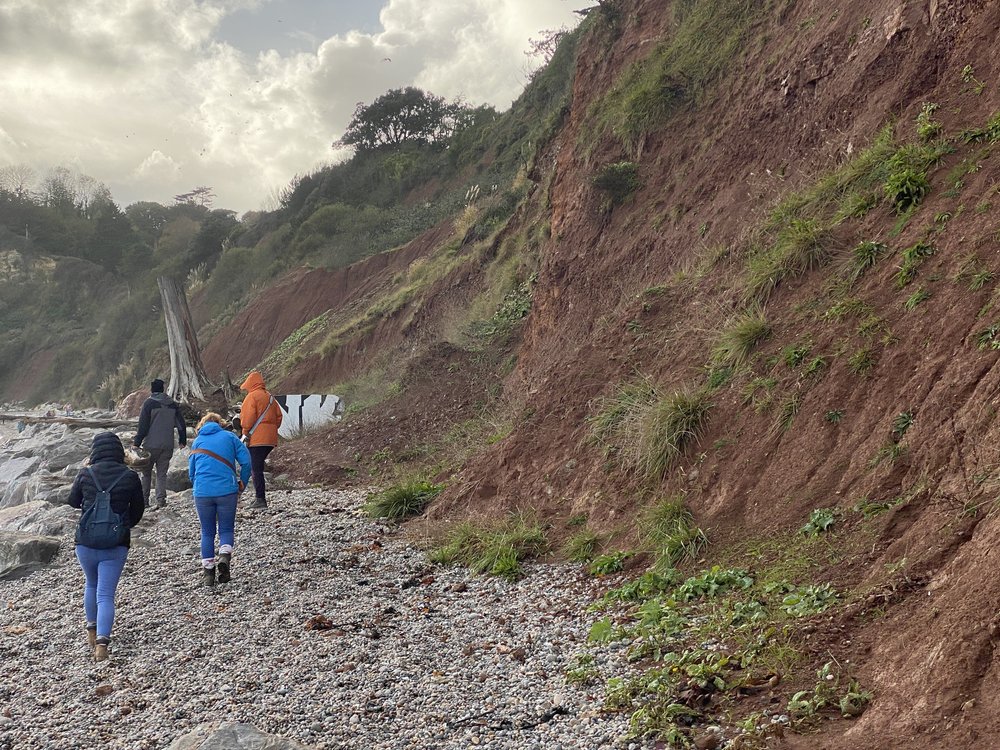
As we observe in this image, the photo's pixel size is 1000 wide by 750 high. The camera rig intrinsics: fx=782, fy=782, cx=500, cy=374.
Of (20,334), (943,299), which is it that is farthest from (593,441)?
(20,334)

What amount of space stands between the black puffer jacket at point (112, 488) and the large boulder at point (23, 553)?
11.5 feet

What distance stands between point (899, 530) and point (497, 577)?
3475mm

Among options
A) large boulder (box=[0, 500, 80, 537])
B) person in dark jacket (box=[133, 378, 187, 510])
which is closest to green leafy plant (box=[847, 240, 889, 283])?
person in dark jacket (box=[133, 378, 187, 510])

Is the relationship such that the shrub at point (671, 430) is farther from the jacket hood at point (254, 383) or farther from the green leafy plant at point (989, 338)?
the jacket hood at point (254, 383)

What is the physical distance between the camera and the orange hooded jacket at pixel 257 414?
10242 millimetres

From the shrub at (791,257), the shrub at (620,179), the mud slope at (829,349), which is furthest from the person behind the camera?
the shrub at (620,179)

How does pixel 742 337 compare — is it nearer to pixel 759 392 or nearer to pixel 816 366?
pixel 759 392

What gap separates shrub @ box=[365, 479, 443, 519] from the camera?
9.87 meters

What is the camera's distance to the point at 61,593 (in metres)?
8.15

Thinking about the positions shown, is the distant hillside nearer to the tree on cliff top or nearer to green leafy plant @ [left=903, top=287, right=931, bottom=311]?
green leafy plant @ [left=903, top=287, right=931, bottom=311]

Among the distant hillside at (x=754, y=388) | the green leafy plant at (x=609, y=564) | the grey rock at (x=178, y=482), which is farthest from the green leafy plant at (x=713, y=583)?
the grey rock at (x=178, y=482)

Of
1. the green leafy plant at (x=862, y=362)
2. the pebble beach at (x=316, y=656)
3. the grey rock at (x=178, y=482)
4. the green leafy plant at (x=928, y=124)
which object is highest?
the green leafy plant at (x=928, y=124)

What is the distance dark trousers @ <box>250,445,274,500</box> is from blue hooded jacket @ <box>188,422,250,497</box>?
9.20ft

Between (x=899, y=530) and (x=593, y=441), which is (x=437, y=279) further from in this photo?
(x=899, y=530)
